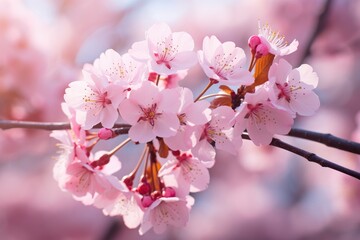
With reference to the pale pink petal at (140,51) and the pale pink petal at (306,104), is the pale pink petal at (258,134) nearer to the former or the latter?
the pale pink petal at (306,104)

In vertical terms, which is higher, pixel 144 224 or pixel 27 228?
pixel 144 224

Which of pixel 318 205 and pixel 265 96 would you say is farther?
pixel 318 205

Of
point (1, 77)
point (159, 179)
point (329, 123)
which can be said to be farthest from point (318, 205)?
point (159, 179)

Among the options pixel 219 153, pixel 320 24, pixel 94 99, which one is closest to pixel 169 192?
pixel 94 99

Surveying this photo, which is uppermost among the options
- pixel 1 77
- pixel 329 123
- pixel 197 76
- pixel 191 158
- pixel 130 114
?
pixel 130 114

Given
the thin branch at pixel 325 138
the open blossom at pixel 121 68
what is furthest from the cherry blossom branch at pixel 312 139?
the open blossom at pixel 121 68

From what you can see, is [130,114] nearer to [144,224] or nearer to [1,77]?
[144,224]

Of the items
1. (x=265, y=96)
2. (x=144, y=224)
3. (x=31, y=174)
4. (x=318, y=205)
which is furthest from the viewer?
(x=318, y=205)
